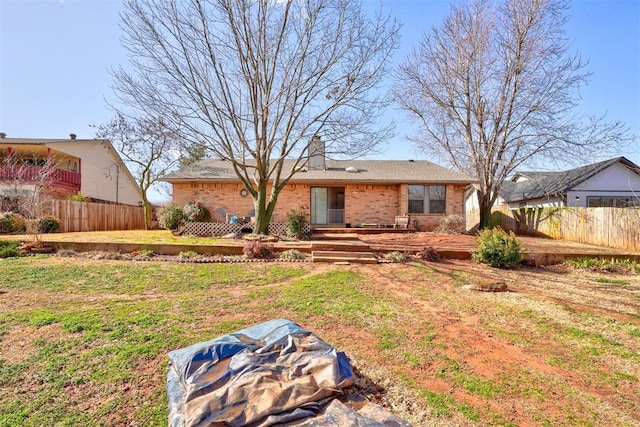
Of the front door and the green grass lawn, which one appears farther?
the front door

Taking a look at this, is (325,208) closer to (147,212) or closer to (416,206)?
(416,206)

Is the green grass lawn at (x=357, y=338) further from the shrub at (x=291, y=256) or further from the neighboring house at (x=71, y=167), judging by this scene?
the neighboring house at (x=71, y=167)

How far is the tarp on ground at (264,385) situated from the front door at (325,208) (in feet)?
43.9

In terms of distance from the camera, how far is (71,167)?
22438 millimetres

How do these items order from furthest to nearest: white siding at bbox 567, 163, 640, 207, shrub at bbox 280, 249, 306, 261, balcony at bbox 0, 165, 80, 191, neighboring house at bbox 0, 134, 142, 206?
1. white siding at bbox 567, 163, 640, 207
2. neighboring house at bbox 0, 134, 142, 206
3. balcony at bbox 0, 165, 80, 191
4. shrub at bbox 280, 249, 306, 261

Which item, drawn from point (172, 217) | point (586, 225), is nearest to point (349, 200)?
point (172, 217)

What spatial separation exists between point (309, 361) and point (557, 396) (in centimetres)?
230

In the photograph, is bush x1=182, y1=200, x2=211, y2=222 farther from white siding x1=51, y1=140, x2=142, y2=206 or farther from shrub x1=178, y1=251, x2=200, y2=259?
white siding x1=51, y1=140, x2=142, y2=206

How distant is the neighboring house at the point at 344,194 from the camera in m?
15.7


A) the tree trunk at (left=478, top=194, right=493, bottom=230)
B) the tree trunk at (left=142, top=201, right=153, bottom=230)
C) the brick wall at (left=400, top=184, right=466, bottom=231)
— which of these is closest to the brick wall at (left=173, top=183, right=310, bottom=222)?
the tree trunk at (left=142, top=201, right=153, bottom=230)

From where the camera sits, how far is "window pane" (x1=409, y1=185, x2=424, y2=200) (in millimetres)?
16156

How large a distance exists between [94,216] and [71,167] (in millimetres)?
8276

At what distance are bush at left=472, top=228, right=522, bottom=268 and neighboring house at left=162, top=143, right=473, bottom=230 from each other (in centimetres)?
709

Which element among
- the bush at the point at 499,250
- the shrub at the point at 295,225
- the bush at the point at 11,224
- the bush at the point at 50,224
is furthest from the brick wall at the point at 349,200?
the bush at the point at 499,250
